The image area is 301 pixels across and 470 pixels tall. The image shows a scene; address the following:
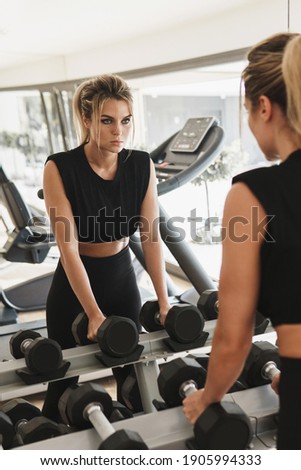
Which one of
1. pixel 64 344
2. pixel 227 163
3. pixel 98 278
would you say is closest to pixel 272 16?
pixel 227 163

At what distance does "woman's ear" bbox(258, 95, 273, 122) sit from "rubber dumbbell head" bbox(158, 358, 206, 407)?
0.75m

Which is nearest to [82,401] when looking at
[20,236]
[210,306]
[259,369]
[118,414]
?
[118,414]

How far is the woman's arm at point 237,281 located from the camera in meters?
0.81

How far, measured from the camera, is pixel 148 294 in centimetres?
361

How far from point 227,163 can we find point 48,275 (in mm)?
1671

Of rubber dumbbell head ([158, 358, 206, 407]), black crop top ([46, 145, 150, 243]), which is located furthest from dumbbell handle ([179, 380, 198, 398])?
black crop top ([46, 145, 150, 243])

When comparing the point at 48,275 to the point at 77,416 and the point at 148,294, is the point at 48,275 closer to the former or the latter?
the point at 148,294

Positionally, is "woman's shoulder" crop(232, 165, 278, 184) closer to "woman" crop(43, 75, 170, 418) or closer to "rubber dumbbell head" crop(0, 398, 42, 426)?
"woman" crop(43, 75, 170, 418)

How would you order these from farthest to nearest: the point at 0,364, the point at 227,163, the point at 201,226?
the point at 201,226, the point at 227,163, the point at 0,364

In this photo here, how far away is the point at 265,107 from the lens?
33.0 inches

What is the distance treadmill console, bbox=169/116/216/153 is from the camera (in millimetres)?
2738

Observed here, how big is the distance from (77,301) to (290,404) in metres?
1.04

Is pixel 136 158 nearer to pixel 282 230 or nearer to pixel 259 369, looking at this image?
pixel 259 369

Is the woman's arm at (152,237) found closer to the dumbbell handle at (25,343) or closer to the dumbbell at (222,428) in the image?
the dumbbell handle at (25,343)
